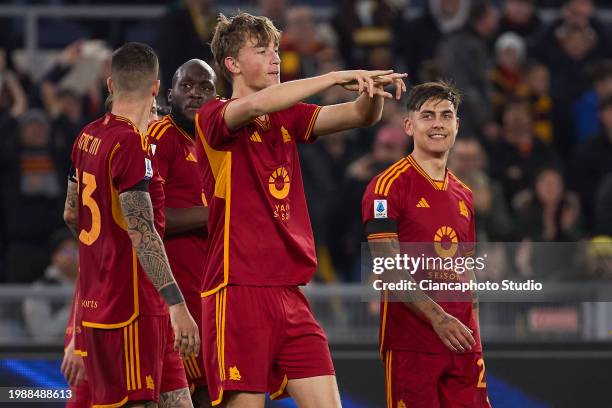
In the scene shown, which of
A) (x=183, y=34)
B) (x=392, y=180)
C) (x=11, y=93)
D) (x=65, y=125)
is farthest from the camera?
(x=183, y=34)

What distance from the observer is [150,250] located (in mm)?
6105

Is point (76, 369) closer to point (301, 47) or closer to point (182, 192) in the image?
point (182, 192)

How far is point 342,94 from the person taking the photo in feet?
40.1

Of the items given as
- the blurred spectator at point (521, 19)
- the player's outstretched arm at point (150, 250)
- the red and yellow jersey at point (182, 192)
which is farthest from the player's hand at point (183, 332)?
the blurred spectator at point (521, 19)

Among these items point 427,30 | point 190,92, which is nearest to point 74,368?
point 190,92

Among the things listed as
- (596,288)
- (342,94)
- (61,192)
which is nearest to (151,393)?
(596,288)

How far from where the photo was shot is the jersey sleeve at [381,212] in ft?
22.3

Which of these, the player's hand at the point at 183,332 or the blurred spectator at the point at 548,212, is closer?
the player's hand at the point at 183,332

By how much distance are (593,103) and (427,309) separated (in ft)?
22.0

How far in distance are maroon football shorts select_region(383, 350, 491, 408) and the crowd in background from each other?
11.9ft

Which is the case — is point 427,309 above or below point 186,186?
below

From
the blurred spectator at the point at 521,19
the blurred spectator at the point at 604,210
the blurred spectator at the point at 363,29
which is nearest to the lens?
the blurred spectator at the point at 604,210

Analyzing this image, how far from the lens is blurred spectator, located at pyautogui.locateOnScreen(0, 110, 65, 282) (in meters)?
11.2

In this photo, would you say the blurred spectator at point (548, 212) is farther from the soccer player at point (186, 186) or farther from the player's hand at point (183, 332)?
the player's hand at point (183, 332)
